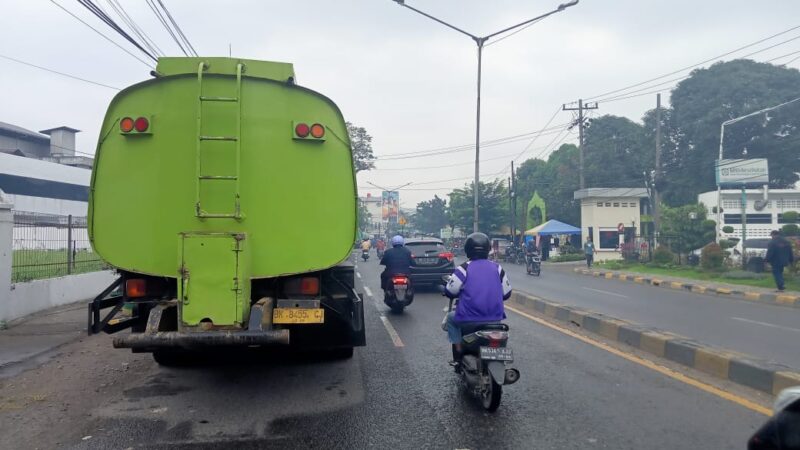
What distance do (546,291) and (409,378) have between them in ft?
39.6

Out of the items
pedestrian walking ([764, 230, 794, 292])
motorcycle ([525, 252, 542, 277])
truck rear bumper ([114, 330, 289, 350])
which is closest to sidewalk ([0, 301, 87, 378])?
truck rear bumper ([114, 330, 289, 350])

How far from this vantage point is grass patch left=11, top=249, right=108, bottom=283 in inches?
409

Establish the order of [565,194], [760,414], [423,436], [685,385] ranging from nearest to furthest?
1. [423,436]
2. [760,414]
3. [685,385]
4. [565,194]

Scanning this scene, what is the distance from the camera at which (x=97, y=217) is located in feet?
16.9

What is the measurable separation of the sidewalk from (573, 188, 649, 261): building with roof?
30.6m

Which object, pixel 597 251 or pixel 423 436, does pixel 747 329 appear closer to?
pixel 423 436

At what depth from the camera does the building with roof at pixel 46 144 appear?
44.4 metres

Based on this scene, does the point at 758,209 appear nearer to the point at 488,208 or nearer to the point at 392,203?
the point at 488,208

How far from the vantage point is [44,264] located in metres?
11.5

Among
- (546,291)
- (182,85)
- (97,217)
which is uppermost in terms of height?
(182,85)

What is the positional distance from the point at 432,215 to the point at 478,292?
85.9 metres

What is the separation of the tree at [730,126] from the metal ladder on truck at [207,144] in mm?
48381

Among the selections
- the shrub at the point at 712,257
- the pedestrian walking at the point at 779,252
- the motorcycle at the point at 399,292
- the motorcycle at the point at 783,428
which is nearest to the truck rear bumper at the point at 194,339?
the motorcycle at the point at 783,428

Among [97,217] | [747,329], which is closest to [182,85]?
[97,217]
